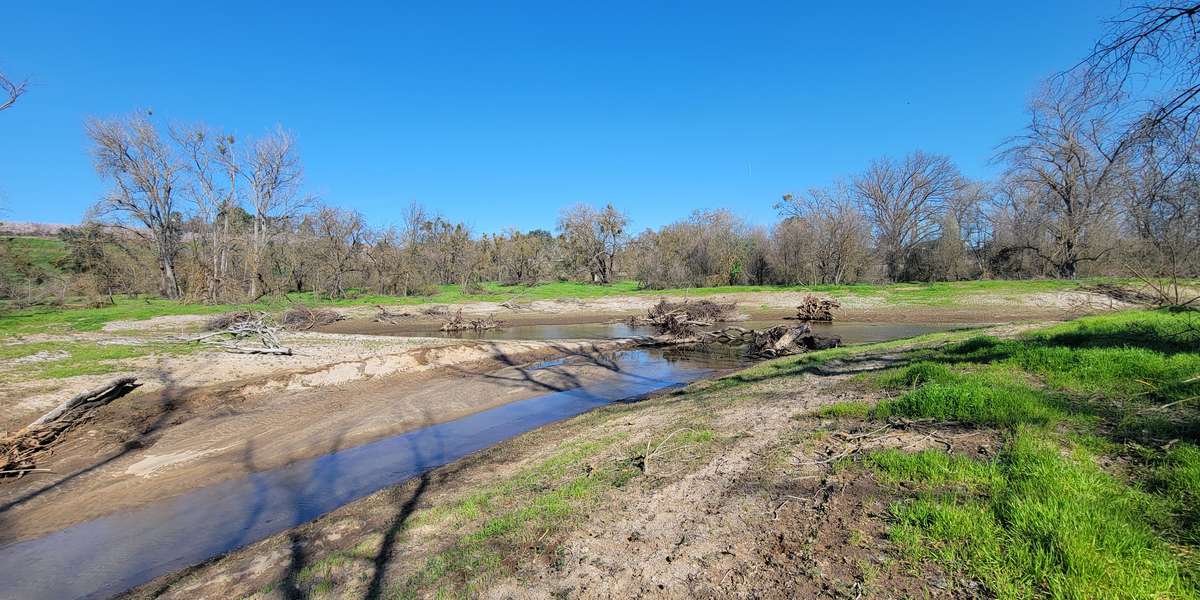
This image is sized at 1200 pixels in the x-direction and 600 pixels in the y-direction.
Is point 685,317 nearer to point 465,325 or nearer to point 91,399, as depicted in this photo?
point 465,325

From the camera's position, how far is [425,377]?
13375mm

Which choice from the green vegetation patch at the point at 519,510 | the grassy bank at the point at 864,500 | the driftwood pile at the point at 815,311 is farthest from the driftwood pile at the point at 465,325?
the green vegetation patch at the point at 519,510

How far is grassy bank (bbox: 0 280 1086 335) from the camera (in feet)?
64.3

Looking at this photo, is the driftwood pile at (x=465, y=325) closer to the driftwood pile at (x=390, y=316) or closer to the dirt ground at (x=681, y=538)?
the driftwood pile at (x=390, y=316)

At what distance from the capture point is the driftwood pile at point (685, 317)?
863 inches

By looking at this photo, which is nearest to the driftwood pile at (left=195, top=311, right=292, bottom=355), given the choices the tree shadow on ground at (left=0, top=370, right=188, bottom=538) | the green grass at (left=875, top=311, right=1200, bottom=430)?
the tree shadow on ground at (left=0, top=370, right=188, bottom=538)

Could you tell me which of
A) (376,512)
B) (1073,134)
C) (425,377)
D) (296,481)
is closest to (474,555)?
(376,512)

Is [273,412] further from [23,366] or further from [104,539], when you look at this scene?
[23,366]

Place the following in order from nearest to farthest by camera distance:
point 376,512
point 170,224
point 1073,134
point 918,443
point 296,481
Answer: point 918,443, point 376,512, point 296,481, point 1073,134, point 170,224

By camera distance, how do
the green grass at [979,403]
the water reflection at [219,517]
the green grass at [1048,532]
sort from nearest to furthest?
the green grass at [1048,532] < the green grass at [979,403] < the water reflection at [219,517]

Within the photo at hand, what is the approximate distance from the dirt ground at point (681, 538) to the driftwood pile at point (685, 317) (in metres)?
15.5

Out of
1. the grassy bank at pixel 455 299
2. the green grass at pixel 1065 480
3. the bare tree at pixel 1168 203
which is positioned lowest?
the green grass at pixel 1065 480

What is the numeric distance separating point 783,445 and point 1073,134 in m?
40.2

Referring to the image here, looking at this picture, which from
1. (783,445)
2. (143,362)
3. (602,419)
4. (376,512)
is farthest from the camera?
(143,362)
